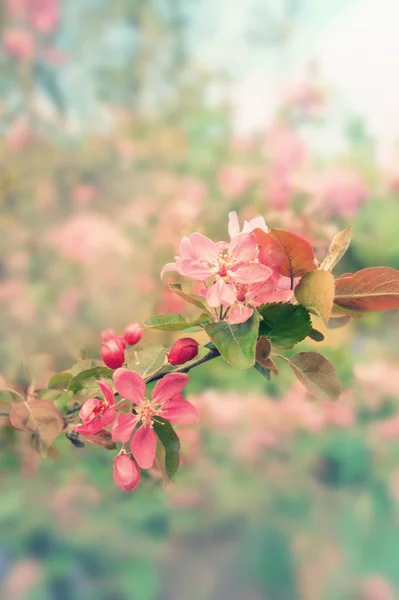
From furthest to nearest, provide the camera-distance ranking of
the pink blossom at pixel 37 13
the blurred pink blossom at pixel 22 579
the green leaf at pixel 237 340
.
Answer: the pink blossom at pixel 37 13 → the blurred pink blossom at pixel 22 579 → the green leaf at pixel 237 340

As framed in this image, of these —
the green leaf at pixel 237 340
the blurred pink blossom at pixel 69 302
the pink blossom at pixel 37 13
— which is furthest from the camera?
the pink blossom at pixel 37 13

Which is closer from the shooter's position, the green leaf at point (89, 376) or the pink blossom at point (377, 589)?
the green leaf at point (89, 376)

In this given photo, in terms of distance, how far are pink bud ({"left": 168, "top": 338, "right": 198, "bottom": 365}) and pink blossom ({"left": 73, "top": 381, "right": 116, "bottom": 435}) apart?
2 cm

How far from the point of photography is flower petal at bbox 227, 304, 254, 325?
19cm

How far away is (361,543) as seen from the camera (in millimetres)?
925

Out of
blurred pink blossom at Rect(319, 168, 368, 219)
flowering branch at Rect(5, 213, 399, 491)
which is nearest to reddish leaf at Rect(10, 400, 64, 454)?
flowering branch at Rect(5, 213, 399, 491)

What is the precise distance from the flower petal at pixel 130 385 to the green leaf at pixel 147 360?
0.04ft

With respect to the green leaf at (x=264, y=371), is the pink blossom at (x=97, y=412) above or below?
below

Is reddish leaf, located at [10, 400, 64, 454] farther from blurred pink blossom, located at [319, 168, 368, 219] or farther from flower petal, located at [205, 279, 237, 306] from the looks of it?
blurred pink blossom, located at [319, 168, 368, 219]

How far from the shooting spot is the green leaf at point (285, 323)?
0.19m

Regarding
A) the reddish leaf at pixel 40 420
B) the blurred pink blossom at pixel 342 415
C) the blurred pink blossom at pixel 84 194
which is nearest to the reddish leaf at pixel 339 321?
the reddish leaf at pixel 40 420

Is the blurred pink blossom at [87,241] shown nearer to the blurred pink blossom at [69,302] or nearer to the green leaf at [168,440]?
the blurred pink blossom at [69,302]

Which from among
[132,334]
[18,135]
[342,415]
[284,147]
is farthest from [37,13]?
[132,334]

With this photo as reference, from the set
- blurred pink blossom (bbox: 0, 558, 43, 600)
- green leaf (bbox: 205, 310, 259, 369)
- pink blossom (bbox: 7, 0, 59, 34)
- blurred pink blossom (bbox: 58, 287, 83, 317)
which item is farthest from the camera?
pink blossom (bbox: 7, 0, 59, 34)
